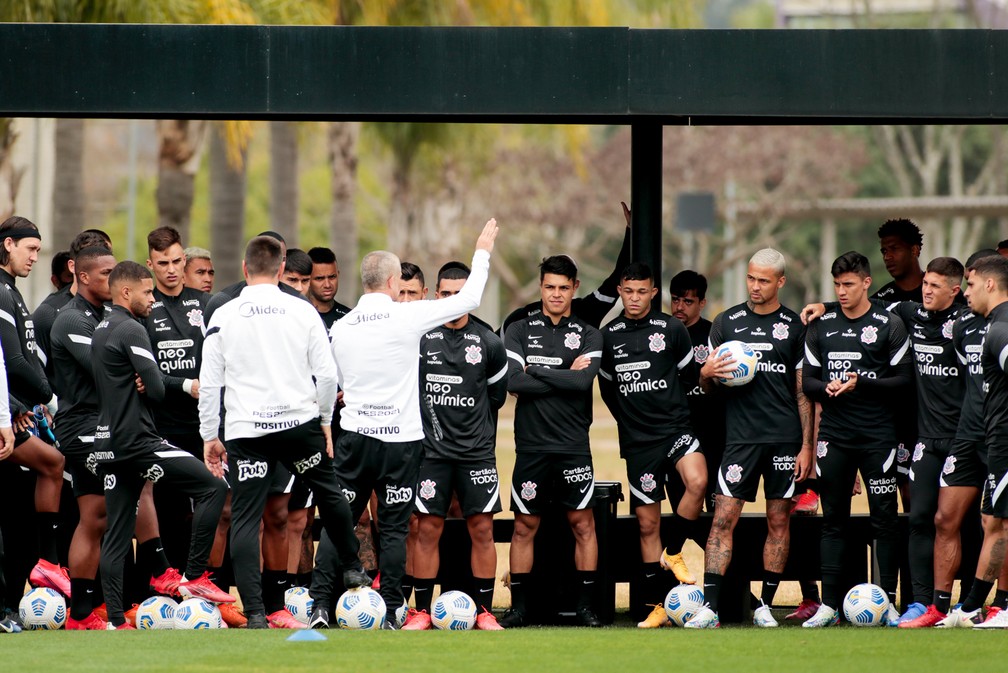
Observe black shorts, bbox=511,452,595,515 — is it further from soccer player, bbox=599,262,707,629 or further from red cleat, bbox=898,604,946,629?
red cleat, bbox=898,604,946,629

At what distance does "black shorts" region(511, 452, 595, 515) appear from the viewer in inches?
361

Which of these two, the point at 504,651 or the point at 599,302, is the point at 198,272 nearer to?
the point at 599,302

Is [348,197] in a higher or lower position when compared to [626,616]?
higher

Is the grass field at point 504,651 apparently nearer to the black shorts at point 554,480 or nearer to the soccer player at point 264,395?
the soccer player at point 264,395

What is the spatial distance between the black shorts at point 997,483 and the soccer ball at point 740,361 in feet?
4.97

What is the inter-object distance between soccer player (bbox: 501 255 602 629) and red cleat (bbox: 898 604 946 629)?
1.92 m

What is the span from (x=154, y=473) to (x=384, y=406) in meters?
1.42

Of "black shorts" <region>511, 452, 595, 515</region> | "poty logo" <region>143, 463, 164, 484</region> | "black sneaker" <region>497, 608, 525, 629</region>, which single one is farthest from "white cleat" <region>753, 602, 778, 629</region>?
"poty logo" <region>143, 463, 164, 484</region>

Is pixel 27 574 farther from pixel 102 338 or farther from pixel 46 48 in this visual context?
pixel 46 48

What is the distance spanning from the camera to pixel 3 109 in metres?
9.08

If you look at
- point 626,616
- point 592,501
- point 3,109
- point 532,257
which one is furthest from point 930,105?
point 532,257

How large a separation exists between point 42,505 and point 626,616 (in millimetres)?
4017

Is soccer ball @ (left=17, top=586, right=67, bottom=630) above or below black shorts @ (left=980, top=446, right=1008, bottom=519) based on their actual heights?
below

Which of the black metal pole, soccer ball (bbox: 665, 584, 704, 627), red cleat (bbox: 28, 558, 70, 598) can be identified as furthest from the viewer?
the black metal pole
